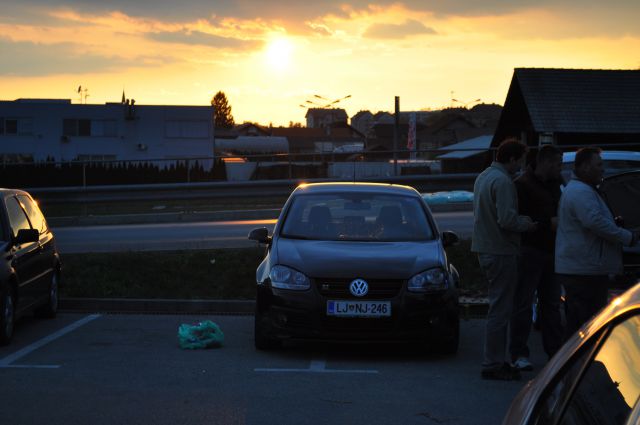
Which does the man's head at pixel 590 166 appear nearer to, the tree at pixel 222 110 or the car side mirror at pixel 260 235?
the car side mirror at pixel 260 235

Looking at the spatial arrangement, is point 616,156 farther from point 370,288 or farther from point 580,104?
point 580,104

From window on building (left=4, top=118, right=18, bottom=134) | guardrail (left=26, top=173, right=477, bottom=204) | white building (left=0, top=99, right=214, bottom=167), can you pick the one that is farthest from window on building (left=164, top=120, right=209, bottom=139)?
guardrail (left=26, top=173, right=477, bottom=204)

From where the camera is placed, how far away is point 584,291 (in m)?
7.80

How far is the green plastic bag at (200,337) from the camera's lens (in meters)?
9.87

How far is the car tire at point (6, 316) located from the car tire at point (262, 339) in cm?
241

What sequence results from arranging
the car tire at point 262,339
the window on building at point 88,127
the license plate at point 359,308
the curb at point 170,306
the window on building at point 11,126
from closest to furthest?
the license plate at point 359,308 → the car tire at point 262,339 → the curb at point 170,306 → the window on building at point 11,126 → the window on building at point 88,127

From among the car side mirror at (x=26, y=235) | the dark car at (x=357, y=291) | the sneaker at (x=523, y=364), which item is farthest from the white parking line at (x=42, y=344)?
Result: the sneaker at (x=523, y=364)

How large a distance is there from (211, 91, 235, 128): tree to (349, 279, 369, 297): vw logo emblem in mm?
175738

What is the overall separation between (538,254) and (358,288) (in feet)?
5.24

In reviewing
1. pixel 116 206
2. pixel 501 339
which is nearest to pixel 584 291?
pixel 501 339

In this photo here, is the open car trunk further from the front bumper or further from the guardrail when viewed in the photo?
the guardrail

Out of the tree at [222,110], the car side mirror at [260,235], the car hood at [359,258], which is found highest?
the tree at [222,110]

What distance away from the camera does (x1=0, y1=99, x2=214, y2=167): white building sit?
75.2 meters

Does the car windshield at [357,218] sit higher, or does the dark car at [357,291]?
the car windshield at [357,218]
